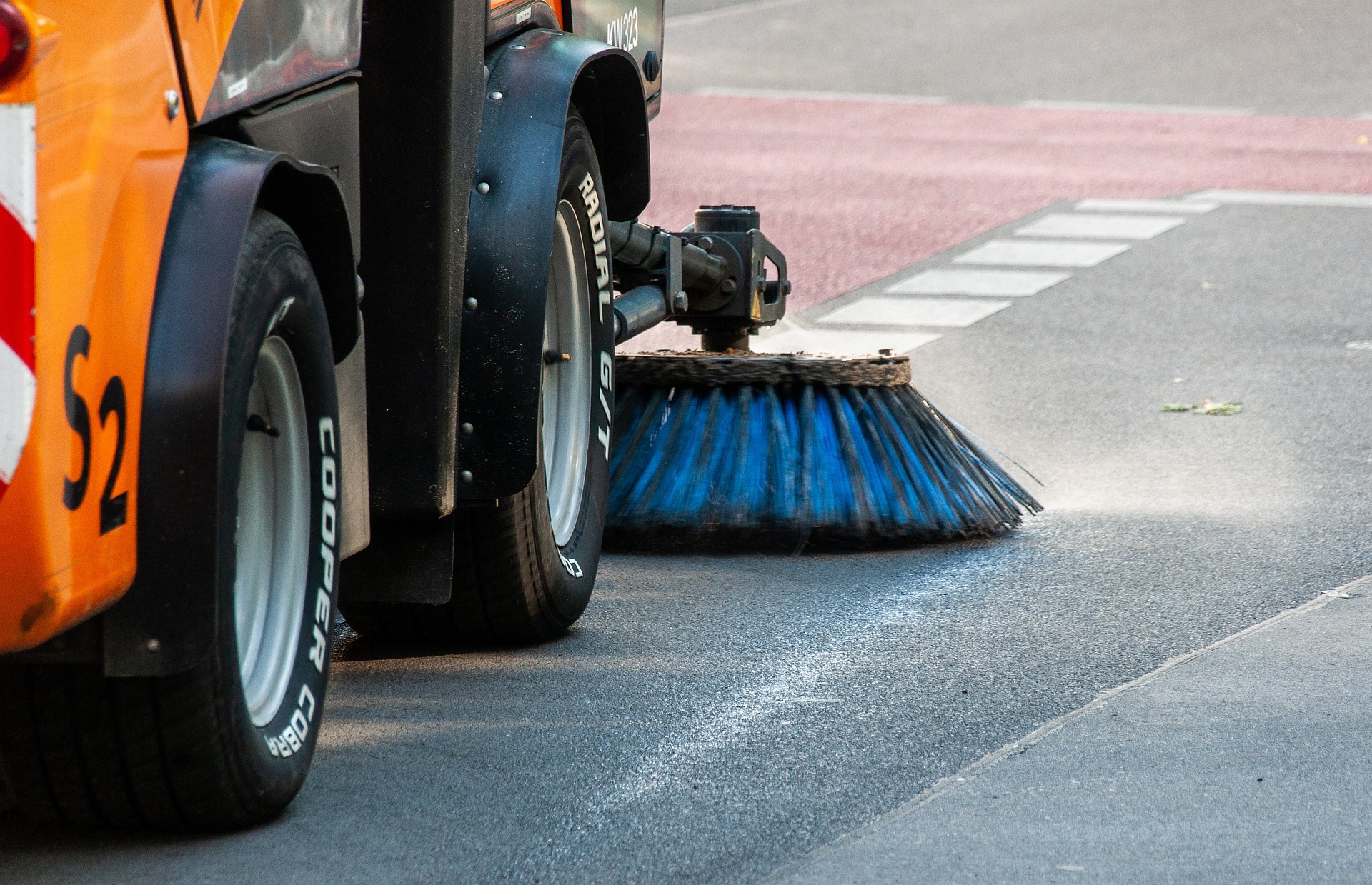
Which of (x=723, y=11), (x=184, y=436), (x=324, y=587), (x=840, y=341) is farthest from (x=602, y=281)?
(x=723, y=11)

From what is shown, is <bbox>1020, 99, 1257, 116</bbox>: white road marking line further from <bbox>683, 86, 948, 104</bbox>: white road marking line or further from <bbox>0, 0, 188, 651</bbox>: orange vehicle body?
<bbox>0, 0, 188, 651</bbox>: orange vehicle body

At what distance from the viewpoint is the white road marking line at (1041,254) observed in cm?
877

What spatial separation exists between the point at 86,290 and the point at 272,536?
72 cm

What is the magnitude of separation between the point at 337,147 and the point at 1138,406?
3.89 metres

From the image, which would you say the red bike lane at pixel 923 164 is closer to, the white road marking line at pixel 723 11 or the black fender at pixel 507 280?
the white road marking line at pixel 723 11

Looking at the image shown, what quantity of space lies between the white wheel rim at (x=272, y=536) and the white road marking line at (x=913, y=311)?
5033mm

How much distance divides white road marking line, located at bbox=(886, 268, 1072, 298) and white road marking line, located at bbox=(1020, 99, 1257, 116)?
6.08m

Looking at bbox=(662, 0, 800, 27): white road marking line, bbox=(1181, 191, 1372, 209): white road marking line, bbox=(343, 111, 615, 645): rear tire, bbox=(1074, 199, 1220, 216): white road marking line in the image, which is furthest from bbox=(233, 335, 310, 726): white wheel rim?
bbox=(662, 0, 800, 27): white road marking line

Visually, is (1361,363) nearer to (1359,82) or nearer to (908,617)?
(908,617)

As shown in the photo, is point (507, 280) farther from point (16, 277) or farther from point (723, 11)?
point (723, 11)

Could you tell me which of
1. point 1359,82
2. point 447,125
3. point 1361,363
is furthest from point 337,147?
point 1359,82

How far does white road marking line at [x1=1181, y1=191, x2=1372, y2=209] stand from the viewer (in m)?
10.2

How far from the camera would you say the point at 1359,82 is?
15516 mm

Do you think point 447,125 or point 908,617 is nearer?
point 447,125
